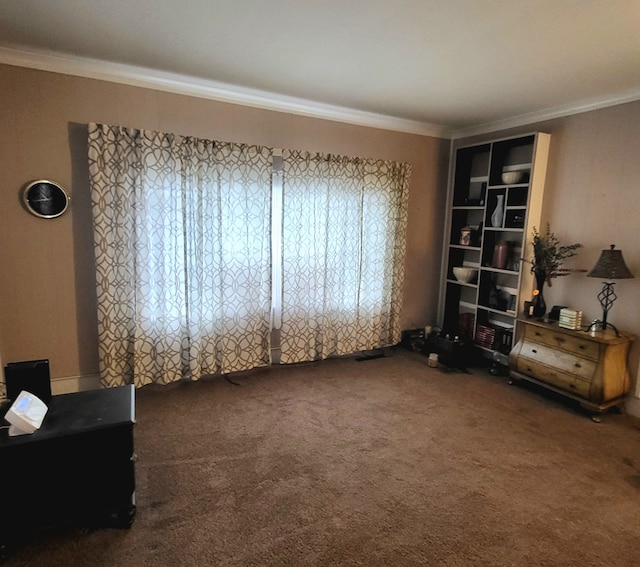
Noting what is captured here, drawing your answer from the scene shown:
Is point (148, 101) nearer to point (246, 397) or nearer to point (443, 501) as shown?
point (246, 397)

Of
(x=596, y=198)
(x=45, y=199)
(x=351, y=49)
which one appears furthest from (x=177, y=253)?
(x=596, y=198)

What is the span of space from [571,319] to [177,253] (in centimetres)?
334

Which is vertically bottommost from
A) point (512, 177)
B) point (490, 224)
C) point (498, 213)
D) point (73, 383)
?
point (73, 383)

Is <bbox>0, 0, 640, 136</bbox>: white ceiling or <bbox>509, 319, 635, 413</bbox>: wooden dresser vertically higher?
<bbox>0, 0, 640, 136</bbox>: white ceiling

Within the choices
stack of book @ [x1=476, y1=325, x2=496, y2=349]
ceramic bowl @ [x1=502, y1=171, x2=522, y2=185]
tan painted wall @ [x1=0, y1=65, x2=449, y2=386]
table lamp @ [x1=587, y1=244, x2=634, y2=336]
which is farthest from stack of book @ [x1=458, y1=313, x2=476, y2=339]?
tan painted wall @ [x1=0, y1=65, x2=449, y2=386]

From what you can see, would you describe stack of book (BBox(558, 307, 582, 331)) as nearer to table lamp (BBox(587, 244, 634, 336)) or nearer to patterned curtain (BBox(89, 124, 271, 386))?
table lamp (BBox(587, 244, 634, 336))

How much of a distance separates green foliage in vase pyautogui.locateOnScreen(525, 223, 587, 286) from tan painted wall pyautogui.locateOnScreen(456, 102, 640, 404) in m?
0.07

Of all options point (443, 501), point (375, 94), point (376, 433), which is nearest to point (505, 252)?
point (375, 94)

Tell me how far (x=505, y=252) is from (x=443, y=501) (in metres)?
2.68

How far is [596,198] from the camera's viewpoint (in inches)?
131

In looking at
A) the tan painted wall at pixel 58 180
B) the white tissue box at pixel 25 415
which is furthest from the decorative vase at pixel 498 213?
the white tissue box at pixel 25 415

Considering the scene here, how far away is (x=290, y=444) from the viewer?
2.57 m

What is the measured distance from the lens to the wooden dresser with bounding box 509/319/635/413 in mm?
2975

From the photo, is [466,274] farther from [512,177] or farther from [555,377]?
[555,377]
